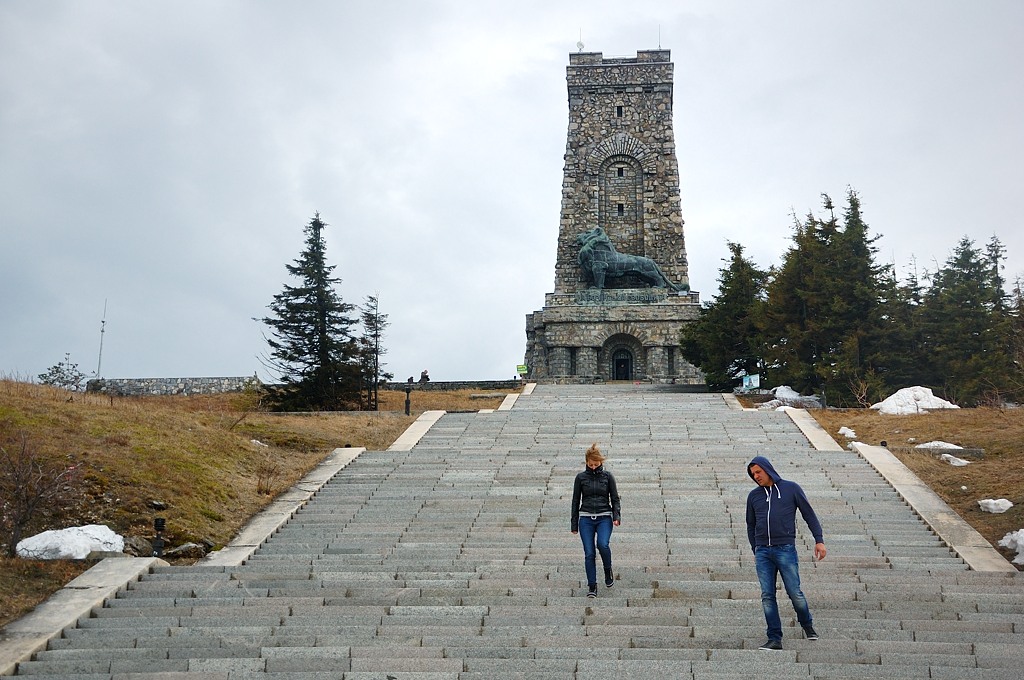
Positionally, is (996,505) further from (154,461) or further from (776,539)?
(154,461)

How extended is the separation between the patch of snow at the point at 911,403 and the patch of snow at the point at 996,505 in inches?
335

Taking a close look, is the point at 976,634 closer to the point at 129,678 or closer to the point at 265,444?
the point at 129,678

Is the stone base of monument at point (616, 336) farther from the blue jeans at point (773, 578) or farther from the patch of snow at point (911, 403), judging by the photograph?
the blue jeans at point (773, 578)

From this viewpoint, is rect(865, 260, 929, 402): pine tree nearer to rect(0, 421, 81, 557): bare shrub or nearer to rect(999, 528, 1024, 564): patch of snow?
rect(999, 528, 1024, 564): patch of snow

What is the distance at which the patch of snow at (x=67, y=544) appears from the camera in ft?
32.4

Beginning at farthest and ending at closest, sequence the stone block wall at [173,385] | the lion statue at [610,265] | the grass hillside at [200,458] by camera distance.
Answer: the lion statue at [610,265], the stone block wall at [173,385], the grass hillside at [200,458]

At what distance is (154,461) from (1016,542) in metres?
9.86

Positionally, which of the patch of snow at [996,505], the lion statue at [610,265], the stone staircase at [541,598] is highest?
the lion statue at [610,265]

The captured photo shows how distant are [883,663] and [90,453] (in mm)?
9424

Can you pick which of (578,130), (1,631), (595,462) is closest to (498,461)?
(595,462)

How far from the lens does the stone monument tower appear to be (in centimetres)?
3928

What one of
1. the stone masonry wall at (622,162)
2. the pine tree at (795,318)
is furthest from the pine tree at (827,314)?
Answer: the stone masonry wall at (622,162)

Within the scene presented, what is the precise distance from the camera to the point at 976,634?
24.9 ft

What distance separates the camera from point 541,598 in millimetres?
8680
